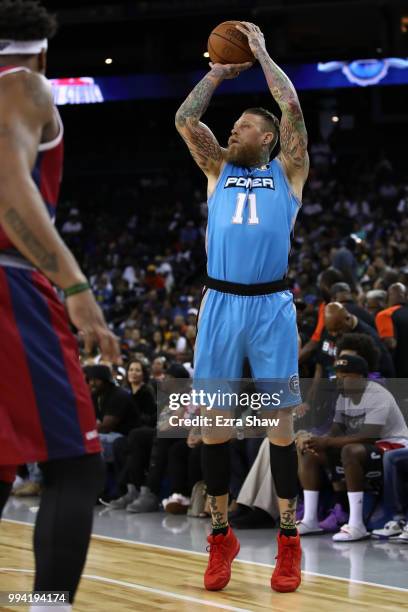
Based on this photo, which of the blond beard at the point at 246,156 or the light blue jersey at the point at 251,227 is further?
the blond beard at the point at 246,156

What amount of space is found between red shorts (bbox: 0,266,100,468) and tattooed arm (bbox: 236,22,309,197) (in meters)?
2.41

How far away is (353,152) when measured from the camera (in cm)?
2658

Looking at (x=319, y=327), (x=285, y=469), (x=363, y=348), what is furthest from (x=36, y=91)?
(x=319, y=327)

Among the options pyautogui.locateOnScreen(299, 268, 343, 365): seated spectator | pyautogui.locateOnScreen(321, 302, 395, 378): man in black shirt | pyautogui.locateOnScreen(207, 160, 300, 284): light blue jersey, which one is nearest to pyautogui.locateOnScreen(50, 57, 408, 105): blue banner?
pyautogui.locateOnScreen(299, 268, 343, 365): seated spectator

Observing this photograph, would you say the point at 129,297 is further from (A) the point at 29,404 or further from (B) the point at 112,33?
(A) the point at 29,404

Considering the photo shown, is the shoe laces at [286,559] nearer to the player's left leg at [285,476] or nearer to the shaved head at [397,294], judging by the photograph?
the player's left leg at [285,476]

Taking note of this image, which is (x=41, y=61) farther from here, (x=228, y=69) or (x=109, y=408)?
(x=109, y=408)

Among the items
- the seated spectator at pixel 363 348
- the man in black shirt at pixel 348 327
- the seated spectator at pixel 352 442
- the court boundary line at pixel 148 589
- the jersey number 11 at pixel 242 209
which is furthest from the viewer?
the man in black shirt at pixel 348 327

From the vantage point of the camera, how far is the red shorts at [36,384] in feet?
8.66

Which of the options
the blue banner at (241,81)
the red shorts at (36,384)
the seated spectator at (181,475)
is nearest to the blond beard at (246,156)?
the red shorts at (36,384)

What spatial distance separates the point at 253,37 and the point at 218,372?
1.68 meters

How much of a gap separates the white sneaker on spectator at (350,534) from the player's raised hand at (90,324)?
14.0ft

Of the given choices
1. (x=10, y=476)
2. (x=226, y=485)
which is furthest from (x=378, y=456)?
(x=10, y=476)

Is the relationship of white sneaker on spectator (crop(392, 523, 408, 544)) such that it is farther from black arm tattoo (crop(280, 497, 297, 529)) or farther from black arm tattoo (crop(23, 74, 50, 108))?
black arm tattoo (crop(23, 74, 50, 108))
